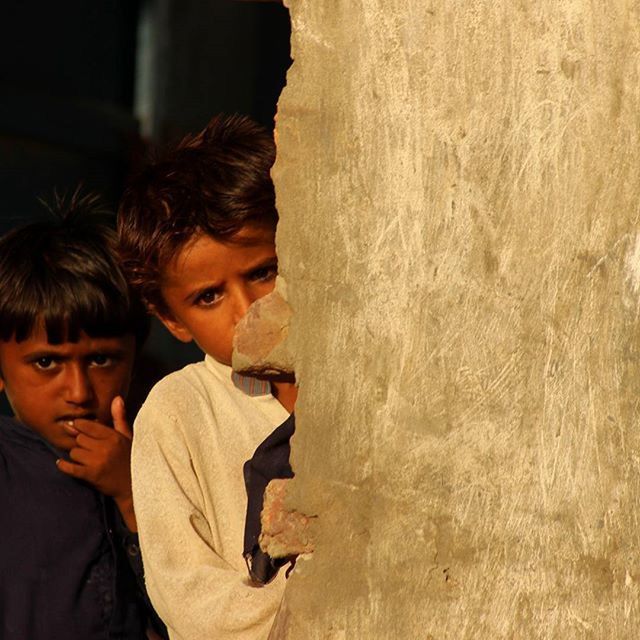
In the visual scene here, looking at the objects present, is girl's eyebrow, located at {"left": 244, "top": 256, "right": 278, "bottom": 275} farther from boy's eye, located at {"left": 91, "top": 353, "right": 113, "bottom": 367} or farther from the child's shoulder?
boy's eye, located at {"left": 91, "top": 353, "right": 113, "bottom": 367}

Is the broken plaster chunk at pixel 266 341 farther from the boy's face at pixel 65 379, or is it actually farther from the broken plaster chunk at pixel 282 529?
the boy's face at pixel 65 379

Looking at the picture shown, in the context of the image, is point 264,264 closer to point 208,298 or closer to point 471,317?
point 208,298

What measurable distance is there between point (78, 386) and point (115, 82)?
262 centimetres

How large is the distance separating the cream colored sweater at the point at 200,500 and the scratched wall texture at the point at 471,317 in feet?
0.75

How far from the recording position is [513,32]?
219 cm

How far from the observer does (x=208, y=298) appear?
9.32 ft

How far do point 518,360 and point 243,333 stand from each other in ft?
1.48

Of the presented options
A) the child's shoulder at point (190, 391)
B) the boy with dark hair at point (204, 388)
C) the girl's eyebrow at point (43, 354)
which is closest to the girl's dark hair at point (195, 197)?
the boy with dark hair at point (204, 388)

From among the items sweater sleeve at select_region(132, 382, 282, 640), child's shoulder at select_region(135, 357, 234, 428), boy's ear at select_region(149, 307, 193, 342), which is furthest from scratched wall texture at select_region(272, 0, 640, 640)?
boy's ear at select_region(149, 307, 193, 342)

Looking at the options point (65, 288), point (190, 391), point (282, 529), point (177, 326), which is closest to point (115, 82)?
point (65, 288)

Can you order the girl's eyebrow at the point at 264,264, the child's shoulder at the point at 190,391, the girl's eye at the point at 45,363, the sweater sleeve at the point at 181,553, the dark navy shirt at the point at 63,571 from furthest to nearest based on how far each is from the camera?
the girl's eye at the point at 45,363, the dark navy shirt at the point at 63,571, the girl's eyebrow at the point at 264,264, the child's shoulder at the point at 190,391, the sweater sleeve at the point at 181,553

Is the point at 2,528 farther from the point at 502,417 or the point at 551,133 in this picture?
the point at 551,133

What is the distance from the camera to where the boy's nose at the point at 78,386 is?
3219 millimetres

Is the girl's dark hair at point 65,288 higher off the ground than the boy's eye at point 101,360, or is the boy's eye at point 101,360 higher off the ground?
the girl's dark hair at point 65,288
